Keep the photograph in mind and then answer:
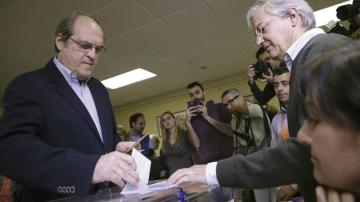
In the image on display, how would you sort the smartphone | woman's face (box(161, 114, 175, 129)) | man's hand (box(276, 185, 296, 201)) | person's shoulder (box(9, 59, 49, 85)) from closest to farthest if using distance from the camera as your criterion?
person's shoulder (box(9, 59, 49, 85))
man's hand (box(276, 185, 296, 201))
the smartphone
woman's face (box(161, 114, 175, 129))

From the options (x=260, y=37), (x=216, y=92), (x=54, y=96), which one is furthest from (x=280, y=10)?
(x=216, y=92)

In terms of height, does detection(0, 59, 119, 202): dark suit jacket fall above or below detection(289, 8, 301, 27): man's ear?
below

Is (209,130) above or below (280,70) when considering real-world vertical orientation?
below

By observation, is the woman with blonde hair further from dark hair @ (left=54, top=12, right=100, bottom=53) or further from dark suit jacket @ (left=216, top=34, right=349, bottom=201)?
dark suit jacket @ (left=216, top=34, right=349, bottom=201)

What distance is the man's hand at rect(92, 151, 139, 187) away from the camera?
772mm

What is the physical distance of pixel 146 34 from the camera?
3.63 meters

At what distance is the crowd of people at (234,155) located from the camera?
0.52m

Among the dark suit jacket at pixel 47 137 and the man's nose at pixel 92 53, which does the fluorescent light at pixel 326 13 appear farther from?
the dark suit jacket at pixel 47 137

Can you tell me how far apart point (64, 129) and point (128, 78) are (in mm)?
4455

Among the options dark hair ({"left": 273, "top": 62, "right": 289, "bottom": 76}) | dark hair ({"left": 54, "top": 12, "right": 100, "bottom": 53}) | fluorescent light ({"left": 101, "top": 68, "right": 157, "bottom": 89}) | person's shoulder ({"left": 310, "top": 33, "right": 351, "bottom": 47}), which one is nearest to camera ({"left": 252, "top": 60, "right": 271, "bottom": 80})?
dark hair ({"left": 273, "top": 62, "right": 289, "bottom": 76})

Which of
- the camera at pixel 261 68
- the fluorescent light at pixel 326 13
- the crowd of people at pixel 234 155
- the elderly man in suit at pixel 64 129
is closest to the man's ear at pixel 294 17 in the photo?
the crowd of people at pixel 234 155

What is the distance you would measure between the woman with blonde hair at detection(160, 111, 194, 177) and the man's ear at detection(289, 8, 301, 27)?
1925 millimetres

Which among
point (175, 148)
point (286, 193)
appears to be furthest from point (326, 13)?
point (286, 193)

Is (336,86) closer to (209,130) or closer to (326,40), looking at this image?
(326,40)
